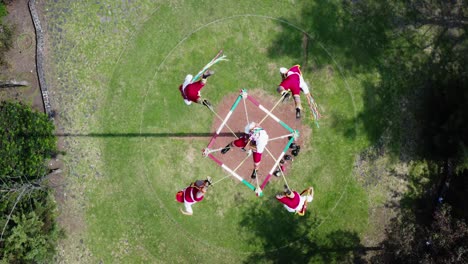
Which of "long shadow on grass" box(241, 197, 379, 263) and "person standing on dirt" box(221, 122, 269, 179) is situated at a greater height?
"person standing on dirt" box(221, 122, 269, 179)

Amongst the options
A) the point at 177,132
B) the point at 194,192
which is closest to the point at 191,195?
the point at 194,192

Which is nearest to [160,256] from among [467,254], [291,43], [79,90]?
[79,90]

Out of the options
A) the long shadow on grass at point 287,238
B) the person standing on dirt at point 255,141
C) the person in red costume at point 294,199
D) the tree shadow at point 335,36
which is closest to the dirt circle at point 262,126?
the person standing on dirt at point 255,141

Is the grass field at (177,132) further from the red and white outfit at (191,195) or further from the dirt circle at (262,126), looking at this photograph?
the red and white outfit at (191,195)

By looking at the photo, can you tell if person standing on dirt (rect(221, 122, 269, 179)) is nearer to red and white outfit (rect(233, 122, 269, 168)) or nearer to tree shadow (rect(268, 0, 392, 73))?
red and white outfit (rect(233, 122, 269, 168))

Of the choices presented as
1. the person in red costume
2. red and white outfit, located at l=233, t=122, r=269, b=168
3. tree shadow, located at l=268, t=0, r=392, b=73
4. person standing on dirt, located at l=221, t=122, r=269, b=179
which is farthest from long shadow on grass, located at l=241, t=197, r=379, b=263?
tree shadow, located at l=268, t=0, r=392, b=73

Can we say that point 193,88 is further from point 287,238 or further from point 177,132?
point 287,238
